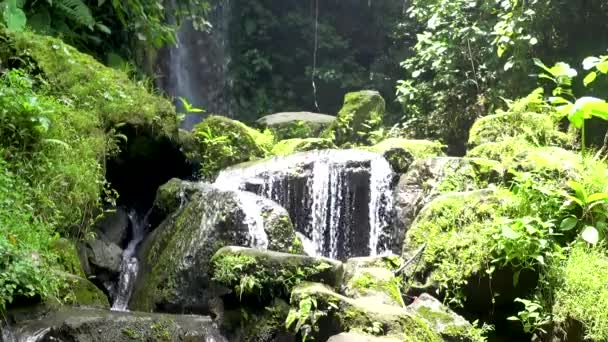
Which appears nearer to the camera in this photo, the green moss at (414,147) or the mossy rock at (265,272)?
the mossy rock at (265,272)

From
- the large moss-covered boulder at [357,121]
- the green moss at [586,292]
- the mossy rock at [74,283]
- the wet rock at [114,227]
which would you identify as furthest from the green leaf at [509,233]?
the large moss-covered boulder at [357,121]

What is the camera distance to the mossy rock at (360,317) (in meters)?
4.49

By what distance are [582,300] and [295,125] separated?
7138mm

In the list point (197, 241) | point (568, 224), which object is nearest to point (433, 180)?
point (568, 224)

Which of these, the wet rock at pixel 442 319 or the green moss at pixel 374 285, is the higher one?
the green moss at pixel 374 285

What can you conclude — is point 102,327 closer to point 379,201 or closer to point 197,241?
point 197,241

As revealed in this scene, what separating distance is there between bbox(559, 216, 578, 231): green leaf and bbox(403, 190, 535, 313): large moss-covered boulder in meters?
0.46

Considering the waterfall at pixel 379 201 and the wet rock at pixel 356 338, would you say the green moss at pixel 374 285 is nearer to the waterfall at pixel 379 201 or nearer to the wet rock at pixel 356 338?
the wet rock at pixel 356 338

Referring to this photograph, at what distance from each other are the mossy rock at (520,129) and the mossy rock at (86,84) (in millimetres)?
4406

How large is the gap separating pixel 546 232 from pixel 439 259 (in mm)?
1013

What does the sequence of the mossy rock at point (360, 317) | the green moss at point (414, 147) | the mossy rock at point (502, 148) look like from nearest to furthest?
the mossy rock at point (360, 317) → the mossy rock at point (502, 148) → the green moss at point (414, 147)

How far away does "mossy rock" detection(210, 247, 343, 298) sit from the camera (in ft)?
15.8

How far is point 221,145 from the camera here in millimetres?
9445

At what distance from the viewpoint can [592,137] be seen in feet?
29.7
